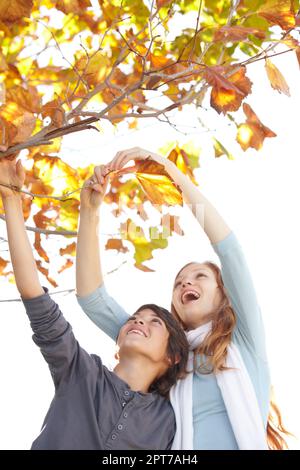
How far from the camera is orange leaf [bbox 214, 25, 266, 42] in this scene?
4.91 feet

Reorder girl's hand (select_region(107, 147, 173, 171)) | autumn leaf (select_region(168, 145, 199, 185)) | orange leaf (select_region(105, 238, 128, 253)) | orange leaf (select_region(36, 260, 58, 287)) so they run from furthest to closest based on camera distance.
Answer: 1. orange leaf (select_region(36, 260, 58, 287))
2. orange leaf (select_region(105, 238, 128, 253))
3. autumn leaf (select_region(168, 145, 199, 185))
4. girl's hand (select_region(107, 147, 173, 171))

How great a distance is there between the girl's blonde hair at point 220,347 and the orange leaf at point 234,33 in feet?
2.85

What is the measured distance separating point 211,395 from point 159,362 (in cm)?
19

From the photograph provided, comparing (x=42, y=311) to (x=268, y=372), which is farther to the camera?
(x=268, y=372)

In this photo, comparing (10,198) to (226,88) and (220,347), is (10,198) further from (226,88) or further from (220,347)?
(220,347)

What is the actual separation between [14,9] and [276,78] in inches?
30.2

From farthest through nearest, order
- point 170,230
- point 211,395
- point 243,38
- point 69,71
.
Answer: point 69,71 → point 170,230 → point 211,395 → point 243,38

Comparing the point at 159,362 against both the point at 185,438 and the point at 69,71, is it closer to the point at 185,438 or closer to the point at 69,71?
the point at 185,438

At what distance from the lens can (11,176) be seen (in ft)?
5.32

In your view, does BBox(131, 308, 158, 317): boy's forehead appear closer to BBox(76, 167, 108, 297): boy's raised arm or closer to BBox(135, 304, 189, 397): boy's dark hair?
BBox(135, 304, 189, 397): boy's dark hair

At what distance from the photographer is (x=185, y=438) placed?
5.66 feet

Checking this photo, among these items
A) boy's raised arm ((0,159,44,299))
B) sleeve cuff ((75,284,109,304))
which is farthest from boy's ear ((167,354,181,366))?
boy's raised arm ((0,159,44,299))

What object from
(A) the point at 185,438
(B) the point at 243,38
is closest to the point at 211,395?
(A) the point at 185,438
